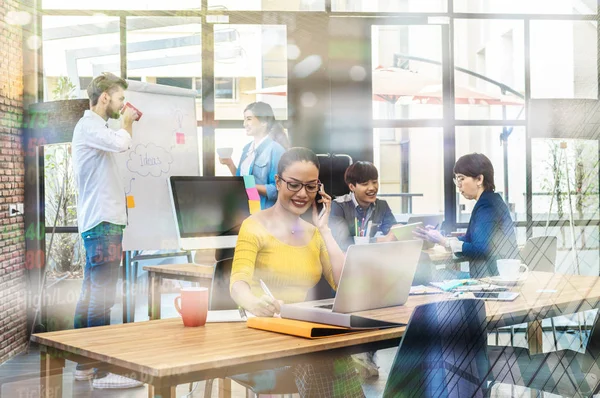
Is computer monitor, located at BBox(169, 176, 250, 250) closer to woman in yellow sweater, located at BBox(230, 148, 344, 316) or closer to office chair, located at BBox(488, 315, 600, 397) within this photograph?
woman in yellow sweater, located at BBox(230, 148, 344, 316)

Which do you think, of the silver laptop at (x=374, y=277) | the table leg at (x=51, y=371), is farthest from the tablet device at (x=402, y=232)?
the table leg at (x=51, y=371)

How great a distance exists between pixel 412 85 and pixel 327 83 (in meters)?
0.70

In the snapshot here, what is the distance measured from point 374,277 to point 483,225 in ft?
5.12

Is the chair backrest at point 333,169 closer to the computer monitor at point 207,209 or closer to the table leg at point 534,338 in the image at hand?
the computer monitor at point 207,209

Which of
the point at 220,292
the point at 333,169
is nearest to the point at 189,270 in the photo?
the point at 220,292

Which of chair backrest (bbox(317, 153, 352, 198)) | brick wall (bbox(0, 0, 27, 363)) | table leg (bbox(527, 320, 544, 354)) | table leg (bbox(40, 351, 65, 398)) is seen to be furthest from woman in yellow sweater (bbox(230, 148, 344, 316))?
brick wall (bbox(0, 0, 27, 363))

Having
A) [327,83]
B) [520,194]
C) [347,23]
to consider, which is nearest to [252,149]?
[327,83]

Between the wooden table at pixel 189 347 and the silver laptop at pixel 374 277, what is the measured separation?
5cm

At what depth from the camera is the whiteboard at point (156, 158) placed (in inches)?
176

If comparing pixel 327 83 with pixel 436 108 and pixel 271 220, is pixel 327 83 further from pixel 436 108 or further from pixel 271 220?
pixel 271 220

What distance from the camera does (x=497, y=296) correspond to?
2283mm

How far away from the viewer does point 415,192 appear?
5.96 metres

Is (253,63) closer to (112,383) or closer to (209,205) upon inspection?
(209,205)

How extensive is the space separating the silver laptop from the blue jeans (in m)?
2.07
